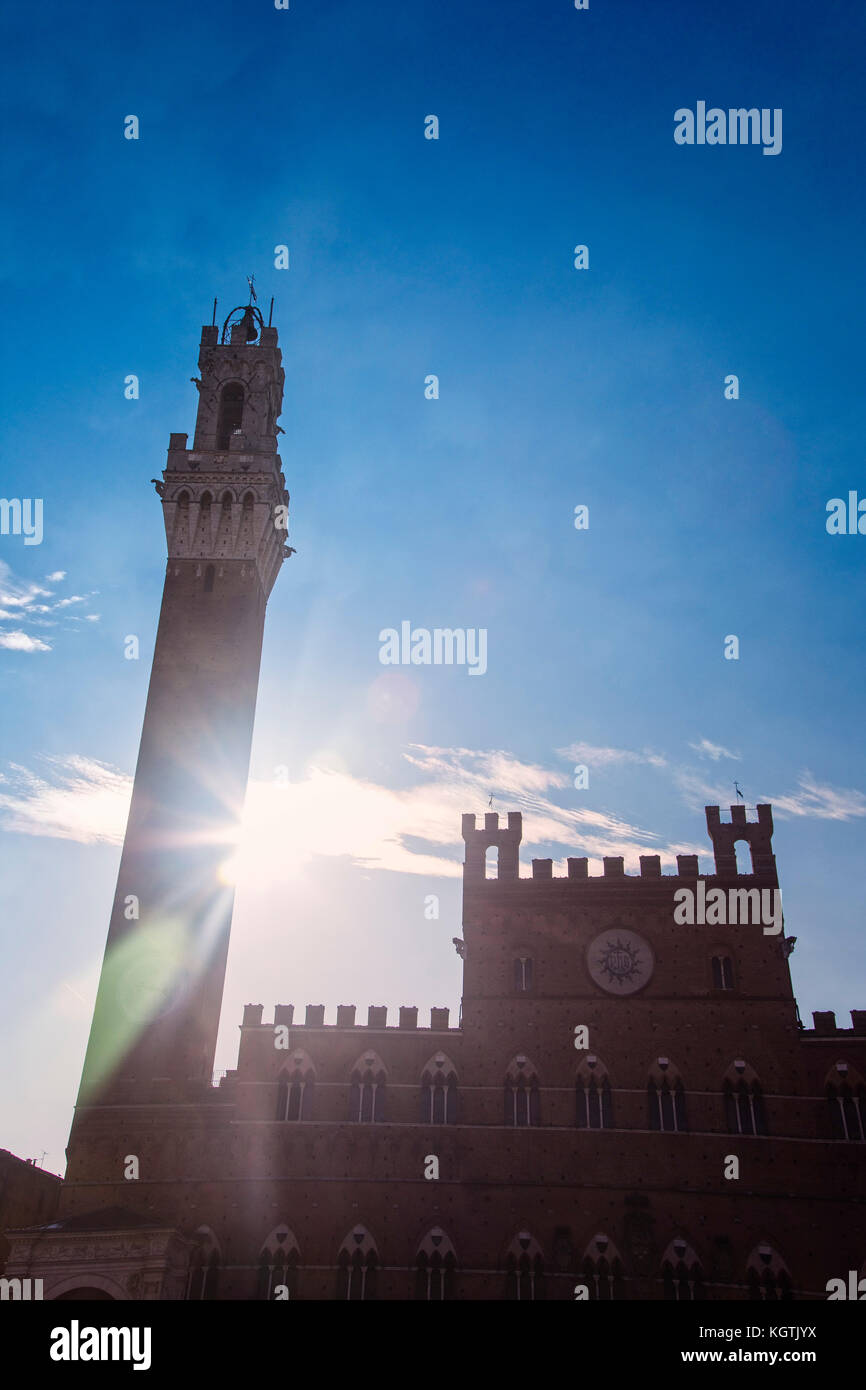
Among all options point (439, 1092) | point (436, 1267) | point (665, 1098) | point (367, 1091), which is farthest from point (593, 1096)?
point (367, 1091)

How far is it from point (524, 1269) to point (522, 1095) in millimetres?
5179

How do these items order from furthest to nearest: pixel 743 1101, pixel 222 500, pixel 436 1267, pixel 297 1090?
pixel 222 500
pixel 297 1090
pixel 743 1101
pixel 436 1267

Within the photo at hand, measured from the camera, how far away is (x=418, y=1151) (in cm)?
3288

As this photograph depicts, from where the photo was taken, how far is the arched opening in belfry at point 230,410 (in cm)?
4644

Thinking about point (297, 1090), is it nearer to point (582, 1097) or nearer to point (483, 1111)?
point (483, 1111)

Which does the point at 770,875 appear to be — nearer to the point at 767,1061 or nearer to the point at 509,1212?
the point at 767,1061

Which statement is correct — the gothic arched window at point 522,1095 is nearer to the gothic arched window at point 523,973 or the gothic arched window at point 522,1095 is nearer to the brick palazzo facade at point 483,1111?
the brick palazzo facade at point 483,1111

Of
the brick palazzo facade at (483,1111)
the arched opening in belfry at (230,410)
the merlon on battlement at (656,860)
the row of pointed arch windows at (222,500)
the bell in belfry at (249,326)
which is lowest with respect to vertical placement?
the brick palazzo facade at (483,1111)

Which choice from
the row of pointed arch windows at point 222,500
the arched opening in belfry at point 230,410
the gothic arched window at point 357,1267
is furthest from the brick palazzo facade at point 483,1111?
the arched opening in belfry at point 230,410

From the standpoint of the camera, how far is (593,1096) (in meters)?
33.6

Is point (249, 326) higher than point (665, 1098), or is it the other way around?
point (249, 326)

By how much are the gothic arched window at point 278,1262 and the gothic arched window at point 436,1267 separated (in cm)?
390
